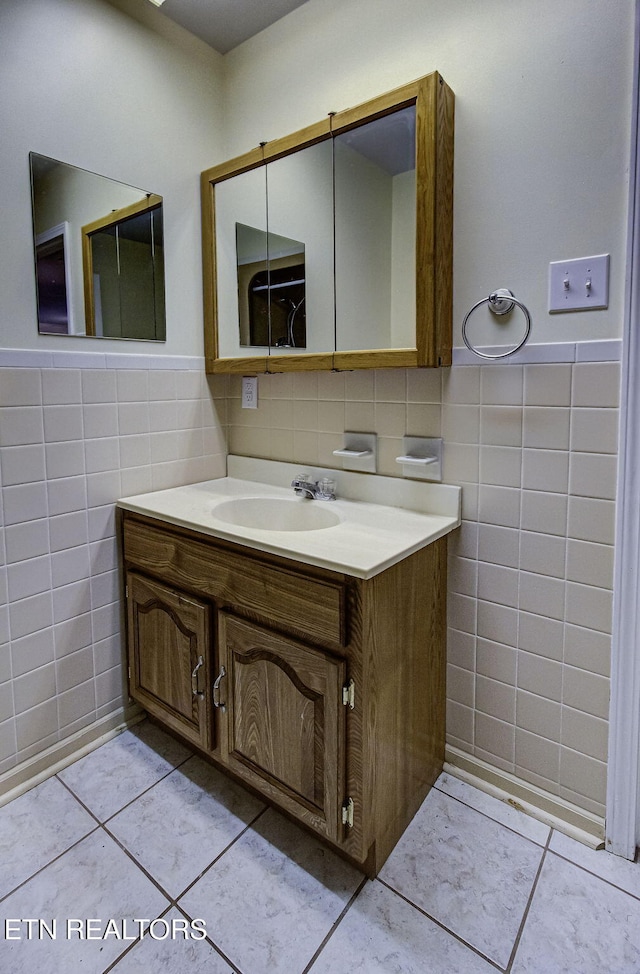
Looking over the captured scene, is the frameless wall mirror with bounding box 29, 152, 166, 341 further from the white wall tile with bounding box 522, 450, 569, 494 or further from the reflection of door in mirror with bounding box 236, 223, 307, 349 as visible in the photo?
the white wall tile with bounding box 522, 450, 569, 494

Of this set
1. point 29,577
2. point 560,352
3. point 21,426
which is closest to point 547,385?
point 560,352

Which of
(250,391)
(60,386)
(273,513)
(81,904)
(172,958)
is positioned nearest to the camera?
(172,958)

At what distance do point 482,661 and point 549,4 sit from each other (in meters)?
1.56

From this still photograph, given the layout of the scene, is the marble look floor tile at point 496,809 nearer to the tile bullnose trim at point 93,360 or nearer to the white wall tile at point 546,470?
the white wall tile at point 546,470

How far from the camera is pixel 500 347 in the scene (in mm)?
1298

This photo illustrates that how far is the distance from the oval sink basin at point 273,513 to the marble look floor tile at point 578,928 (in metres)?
1.01

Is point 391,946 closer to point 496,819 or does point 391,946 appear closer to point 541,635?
point 496,819

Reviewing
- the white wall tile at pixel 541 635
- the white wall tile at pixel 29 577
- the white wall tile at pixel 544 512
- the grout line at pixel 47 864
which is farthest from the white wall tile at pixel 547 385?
the grout line at pixel 47 864

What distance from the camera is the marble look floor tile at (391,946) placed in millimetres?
1009

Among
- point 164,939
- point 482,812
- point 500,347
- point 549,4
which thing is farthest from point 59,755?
point 549,4

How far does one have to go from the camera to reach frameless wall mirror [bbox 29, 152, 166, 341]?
1393 mm

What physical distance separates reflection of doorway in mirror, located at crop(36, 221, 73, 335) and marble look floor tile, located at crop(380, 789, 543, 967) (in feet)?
5.28

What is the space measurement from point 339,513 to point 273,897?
91cm

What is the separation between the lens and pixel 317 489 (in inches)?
64.6
